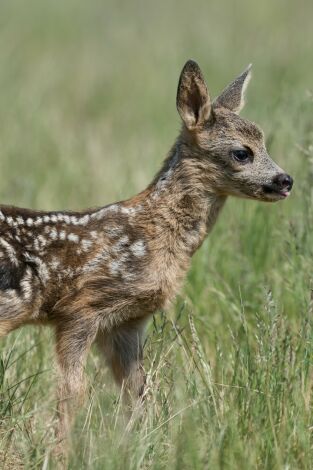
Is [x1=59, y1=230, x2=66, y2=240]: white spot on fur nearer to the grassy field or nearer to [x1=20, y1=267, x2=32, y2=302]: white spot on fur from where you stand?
[x1=20, y1=267, x2=32, y2=302]: white spot on fur

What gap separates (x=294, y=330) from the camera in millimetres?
5691

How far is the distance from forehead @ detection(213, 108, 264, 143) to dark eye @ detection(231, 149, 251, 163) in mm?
74

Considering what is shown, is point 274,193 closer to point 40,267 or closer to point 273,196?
point 273,196

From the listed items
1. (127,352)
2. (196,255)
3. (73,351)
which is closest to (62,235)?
(73,351)

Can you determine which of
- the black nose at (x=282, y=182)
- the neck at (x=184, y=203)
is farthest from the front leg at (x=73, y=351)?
the black nose at (x=282, y=182)

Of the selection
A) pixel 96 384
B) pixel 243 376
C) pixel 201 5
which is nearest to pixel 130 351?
pixel 96 384

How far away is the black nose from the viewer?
5254mm

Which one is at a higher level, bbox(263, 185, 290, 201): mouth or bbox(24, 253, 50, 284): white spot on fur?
bbox(263, 185, 290, 201): mouth

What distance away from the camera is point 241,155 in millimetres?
5391

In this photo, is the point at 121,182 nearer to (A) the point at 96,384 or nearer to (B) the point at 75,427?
(A) the point at 96,384

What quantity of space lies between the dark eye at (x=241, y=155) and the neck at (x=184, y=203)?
17 centimetres

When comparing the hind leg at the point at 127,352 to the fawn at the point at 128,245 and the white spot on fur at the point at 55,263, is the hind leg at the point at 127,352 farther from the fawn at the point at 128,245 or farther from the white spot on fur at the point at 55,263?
the white spot on fur at the point at 55,263

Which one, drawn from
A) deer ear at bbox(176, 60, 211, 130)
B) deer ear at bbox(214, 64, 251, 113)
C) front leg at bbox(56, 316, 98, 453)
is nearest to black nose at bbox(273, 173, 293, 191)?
deer ear at bbox(176, 60, 211, 130)

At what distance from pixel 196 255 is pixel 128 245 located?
5.21 ft
